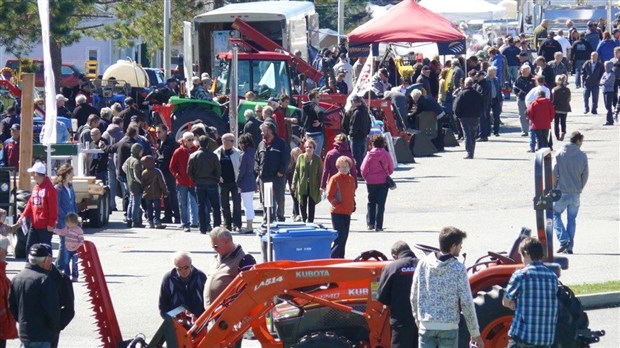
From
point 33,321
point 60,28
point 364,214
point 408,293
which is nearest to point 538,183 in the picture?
point 408,293

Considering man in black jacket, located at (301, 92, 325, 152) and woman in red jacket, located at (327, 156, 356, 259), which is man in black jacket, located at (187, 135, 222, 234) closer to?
woman in red jacket, located at (327, 156, 356, 259)

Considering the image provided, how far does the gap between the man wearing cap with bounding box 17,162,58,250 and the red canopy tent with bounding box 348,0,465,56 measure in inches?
759

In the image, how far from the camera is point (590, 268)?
17.6m

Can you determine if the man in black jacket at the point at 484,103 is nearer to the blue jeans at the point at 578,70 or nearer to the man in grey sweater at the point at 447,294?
the blue jeans at the point at 578,70

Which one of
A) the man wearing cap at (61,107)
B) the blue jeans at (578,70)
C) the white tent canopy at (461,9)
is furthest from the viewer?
the white tent canopy at (461,9)

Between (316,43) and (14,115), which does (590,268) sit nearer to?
(14,115)

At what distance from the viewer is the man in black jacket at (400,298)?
11.1 meters

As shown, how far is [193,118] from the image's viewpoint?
27.8m

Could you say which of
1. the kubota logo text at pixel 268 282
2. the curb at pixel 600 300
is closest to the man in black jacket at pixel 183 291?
the kubota logo text at pixel 268 282

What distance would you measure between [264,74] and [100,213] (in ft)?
30.2

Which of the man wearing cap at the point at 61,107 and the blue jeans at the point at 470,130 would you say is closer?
the man wearing cap at the point at 61,107

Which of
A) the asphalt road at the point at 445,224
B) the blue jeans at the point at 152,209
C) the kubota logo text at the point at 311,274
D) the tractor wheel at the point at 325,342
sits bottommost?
the asphalt road at the point at 445,224

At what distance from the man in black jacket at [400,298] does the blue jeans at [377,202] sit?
10123mm

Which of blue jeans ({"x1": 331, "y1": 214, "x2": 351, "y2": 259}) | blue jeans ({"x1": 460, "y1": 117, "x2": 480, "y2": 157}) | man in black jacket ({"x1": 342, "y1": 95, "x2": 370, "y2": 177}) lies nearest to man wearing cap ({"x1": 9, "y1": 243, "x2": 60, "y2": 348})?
blue jeans ({"x1": 331, "y1": 214, "x2": 351, "y2": 259})
